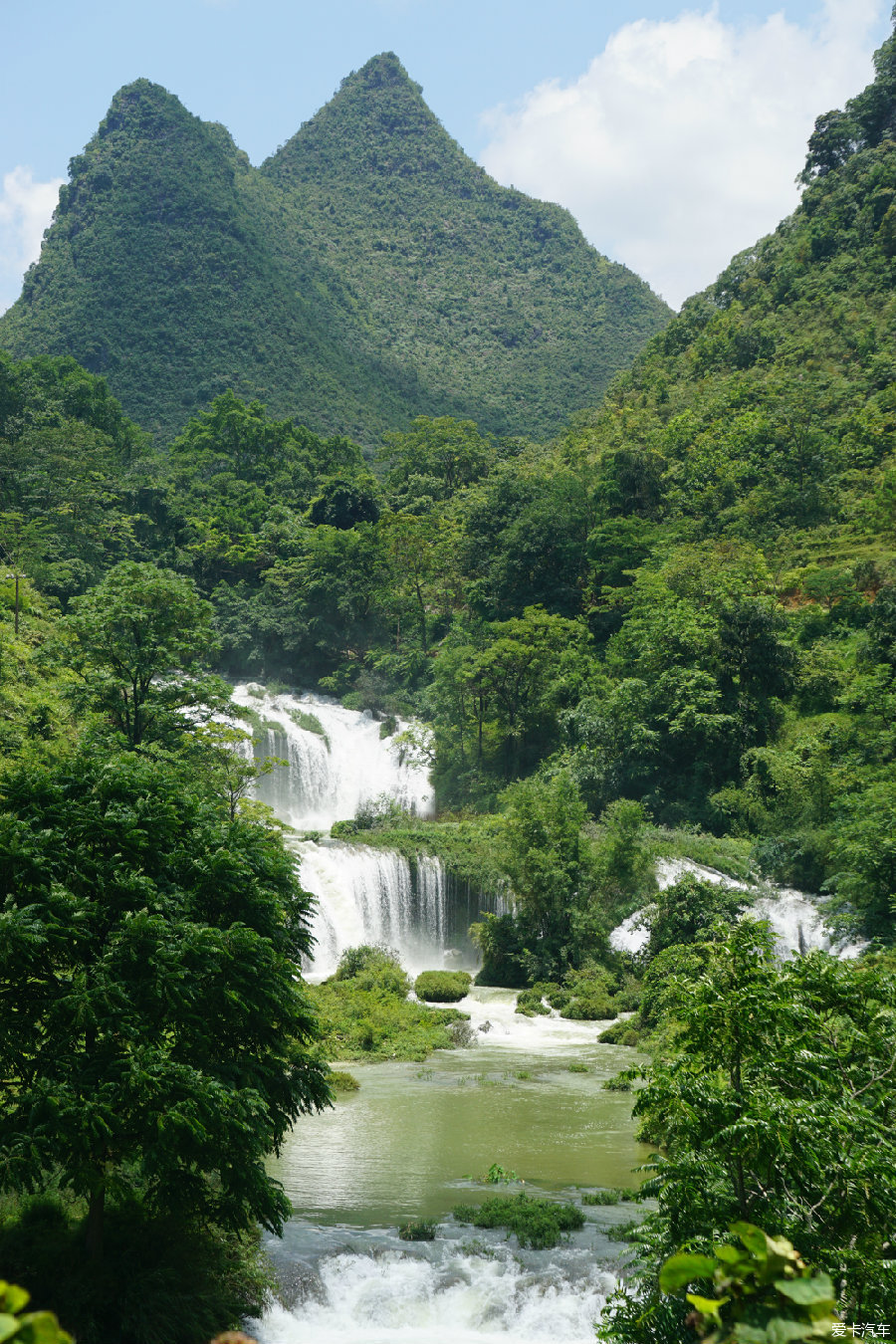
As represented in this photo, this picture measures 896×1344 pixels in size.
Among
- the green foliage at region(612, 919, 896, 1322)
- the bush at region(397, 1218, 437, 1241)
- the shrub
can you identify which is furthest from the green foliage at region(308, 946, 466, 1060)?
the green foliage at region(612, 919, 896, 1322)

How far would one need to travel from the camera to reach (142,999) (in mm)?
8438

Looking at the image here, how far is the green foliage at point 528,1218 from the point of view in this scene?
10.4 meters

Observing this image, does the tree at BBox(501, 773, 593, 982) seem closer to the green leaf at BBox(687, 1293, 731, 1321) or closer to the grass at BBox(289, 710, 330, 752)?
the grass at BBox(289, 710, 330, 752)

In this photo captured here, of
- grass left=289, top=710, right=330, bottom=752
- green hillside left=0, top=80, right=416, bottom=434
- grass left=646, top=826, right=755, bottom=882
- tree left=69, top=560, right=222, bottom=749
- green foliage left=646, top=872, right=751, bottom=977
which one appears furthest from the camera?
green hillside left=0, top=80, right=416, bottom=434

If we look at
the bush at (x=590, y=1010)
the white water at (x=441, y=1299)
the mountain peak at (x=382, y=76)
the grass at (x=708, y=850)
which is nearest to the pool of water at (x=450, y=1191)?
the white water at (x=441, y=1299)

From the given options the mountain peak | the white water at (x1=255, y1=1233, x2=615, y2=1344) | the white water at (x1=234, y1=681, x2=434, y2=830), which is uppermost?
the mountain peak

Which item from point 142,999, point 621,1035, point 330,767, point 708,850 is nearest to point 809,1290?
point 142,999

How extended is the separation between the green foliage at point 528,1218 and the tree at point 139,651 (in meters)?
15.1

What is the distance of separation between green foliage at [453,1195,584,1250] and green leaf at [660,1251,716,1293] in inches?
390

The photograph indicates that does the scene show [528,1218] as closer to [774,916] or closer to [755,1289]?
[755,1289]

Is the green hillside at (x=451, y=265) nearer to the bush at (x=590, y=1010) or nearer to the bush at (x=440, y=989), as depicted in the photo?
the bush at (x=440, y=989)

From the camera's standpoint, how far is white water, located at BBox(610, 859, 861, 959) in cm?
2462

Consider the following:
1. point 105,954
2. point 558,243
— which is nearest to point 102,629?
point 105,954

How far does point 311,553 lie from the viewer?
4866cm
